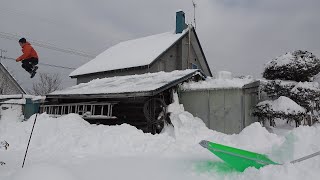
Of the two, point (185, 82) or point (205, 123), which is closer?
point (205, 123)

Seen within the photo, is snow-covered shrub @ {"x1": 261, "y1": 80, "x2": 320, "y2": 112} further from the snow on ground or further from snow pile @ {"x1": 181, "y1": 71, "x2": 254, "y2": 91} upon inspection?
the snow on ground

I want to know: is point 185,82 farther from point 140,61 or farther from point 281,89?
point 140,61

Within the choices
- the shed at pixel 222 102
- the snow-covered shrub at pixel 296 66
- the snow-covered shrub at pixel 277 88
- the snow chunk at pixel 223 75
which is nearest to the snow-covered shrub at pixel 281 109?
the shed at pixel 222 102

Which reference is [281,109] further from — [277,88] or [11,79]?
[11,79]

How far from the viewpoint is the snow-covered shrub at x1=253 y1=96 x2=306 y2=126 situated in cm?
1385

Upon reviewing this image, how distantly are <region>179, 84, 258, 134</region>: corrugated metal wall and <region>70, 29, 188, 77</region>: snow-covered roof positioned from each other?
1072 cm

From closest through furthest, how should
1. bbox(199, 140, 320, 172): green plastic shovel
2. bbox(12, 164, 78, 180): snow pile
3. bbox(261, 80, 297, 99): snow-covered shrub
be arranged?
bbox(12, 164, 78, 180): snow pile < bbox(199, 140, 320, 172): green plastic shovel < bbox(261, 80, 297, 99): snow-covered shrub

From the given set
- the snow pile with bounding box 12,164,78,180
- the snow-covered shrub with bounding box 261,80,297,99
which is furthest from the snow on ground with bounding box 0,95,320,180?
the snow-covered shrub with bounding box 261,80,297,99

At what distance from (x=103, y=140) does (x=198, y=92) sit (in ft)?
16.3

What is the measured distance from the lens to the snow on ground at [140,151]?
20.3 feet

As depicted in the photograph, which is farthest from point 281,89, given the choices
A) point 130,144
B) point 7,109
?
point 7,109

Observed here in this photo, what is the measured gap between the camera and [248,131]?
1035 centimetres

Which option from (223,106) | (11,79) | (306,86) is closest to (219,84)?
(223,106)

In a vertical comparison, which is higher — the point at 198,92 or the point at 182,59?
the point at 182,59
